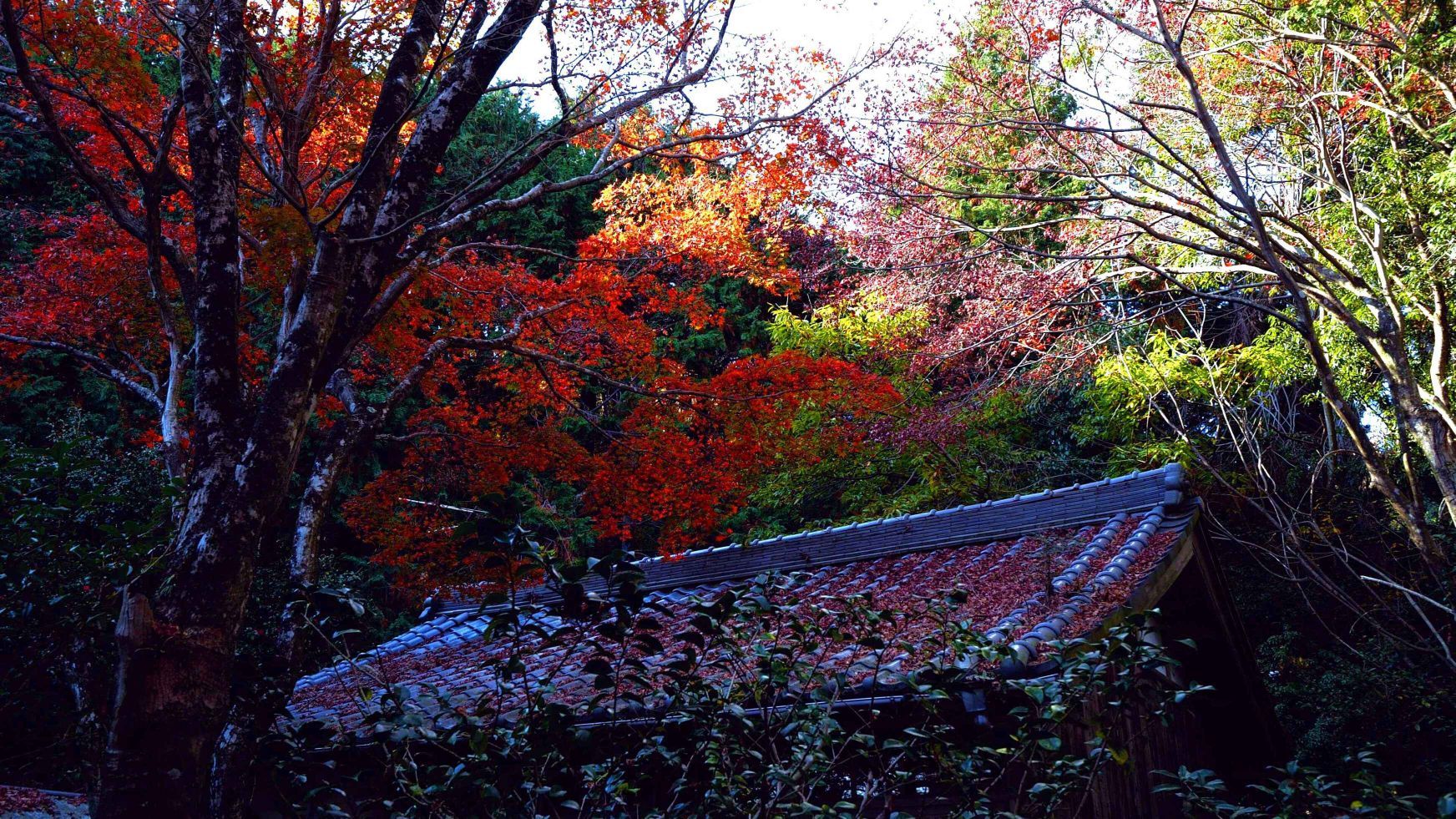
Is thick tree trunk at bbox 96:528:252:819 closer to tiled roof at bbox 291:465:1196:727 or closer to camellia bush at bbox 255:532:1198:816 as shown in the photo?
tiled roof at bbox 291:465:1196:727

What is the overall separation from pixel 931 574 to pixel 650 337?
207 inches

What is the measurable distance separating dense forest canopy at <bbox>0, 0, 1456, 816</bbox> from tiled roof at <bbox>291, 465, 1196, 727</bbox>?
0.58 meters

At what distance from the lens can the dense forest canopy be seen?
4418 millimetres

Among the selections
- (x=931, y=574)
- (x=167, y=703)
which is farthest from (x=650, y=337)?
(x=167, y=703)

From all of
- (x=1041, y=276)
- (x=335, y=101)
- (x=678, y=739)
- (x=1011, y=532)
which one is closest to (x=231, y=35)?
(x=335, y=101)

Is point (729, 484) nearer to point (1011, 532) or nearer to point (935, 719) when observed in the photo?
point (1011, 532)

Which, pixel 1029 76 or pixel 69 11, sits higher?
→ pixel 69 11

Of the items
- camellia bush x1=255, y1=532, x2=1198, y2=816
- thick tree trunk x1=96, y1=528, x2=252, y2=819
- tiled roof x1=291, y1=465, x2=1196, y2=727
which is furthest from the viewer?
tiled roof x1=291, y1=465, x2=1196, y2=727

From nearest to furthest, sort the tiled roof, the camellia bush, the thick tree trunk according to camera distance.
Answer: the camellia bush → the thick tree trunk → the tiled roof

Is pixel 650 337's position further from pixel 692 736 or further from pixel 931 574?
pixel 692 736

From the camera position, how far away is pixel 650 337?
34.2 ft

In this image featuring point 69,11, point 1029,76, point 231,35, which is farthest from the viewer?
point 1029,76

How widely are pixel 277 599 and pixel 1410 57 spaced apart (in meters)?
10.2

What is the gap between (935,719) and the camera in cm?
315
